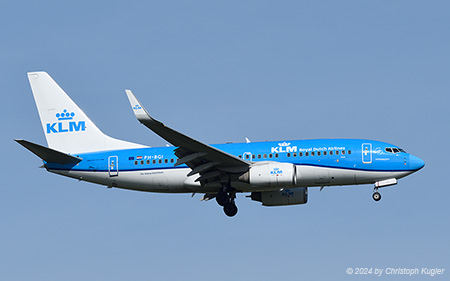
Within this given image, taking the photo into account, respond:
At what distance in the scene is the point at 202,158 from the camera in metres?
44.7

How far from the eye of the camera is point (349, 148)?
4506 cm

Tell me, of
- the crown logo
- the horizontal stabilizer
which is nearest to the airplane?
the horizontal stabilizer

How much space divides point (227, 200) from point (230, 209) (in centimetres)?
68

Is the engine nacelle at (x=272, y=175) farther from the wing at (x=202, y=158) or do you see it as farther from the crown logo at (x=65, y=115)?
the crown logo at (x=65, y=115)

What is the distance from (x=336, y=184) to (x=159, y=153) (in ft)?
34.5

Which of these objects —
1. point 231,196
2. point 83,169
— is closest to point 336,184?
point 231,196

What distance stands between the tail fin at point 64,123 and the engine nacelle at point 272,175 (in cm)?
804

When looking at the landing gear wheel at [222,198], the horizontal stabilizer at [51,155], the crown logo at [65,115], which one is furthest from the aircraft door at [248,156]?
the crown logo at [65,115]

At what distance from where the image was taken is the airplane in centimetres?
4428

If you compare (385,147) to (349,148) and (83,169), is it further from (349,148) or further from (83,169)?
(83,169)

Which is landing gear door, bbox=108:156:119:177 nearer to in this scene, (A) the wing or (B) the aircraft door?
(A) the wing

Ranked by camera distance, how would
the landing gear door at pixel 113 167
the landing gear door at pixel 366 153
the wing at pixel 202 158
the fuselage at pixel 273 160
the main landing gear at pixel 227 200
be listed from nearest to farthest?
the wing at pixel 202 158
the fuselage at pixel 273 160
the landing gear door at pixel 366 153
the main landing gear at pixel 227 200
the landing gear door at pixel 113 167

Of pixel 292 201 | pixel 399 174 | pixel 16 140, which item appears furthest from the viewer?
pixel 292 201

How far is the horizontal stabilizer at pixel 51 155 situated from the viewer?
45.6 metres
